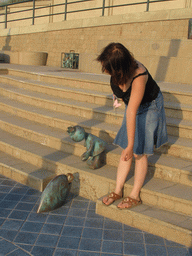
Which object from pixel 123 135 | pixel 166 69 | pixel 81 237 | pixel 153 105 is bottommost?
pixel 81 237

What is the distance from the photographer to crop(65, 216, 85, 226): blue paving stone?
3.36m

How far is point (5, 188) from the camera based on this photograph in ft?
13.7

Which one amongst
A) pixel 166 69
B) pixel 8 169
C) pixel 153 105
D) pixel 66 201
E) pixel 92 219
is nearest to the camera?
pixel 153 105

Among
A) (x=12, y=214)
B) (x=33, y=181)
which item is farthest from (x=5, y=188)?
(x=12, y=214)

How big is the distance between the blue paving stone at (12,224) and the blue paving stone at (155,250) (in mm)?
1315

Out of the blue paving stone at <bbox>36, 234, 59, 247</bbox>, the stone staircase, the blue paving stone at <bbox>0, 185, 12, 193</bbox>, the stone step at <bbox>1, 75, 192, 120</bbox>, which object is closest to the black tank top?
the stone staircase

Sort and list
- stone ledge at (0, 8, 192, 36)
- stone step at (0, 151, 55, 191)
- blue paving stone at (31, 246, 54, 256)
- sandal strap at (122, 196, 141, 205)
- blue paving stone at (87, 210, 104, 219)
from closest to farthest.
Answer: blue paving stone at (31, 246, 54, 256)
sandal strap at (122, 196, 141, 205)
blue paving stone at (87, 210, 104, 219)
stone step at (0, 151, 55, 191)
stone ledge at (0, 8, 192, 36)

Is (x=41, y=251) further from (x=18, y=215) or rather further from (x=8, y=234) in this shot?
(x=18, y=215)

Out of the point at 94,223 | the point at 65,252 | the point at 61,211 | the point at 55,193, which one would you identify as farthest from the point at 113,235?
the point at 55,193

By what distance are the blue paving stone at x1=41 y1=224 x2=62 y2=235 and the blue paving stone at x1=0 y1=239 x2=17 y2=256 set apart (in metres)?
0.36

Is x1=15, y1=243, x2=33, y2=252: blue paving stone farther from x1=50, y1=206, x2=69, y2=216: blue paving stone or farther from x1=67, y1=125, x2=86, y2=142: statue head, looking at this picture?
x1=67, y1=125, x2=86, y2=142: statue head

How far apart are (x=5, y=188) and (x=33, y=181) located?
0.37 m

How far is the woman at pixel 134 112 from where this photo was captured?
2.79 meters

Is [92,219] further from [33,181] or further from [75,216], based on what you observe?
[33,181]
